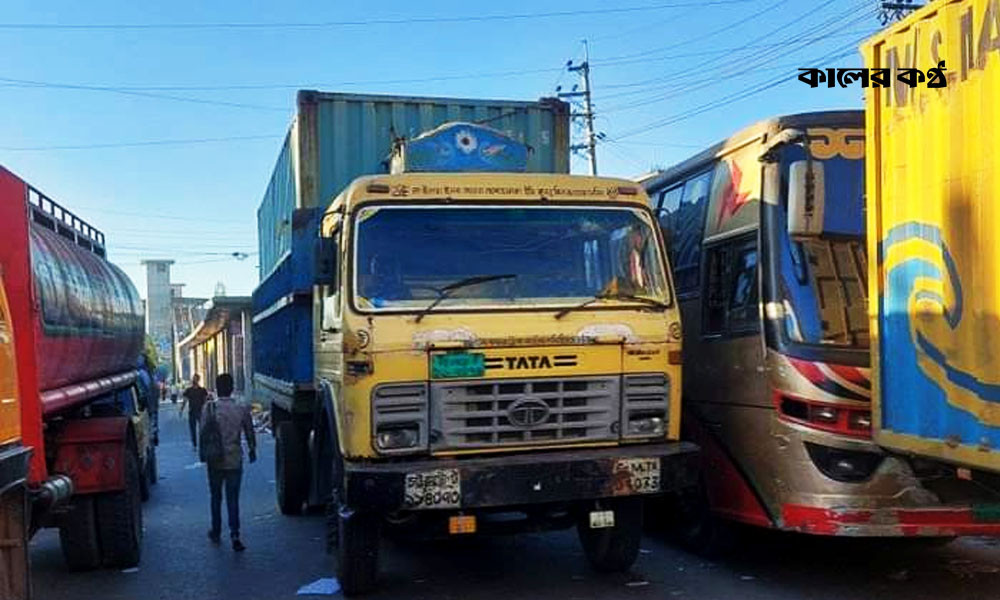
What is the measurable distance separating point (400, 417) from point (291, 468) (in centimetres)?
445

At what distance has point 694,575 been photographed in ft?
23.7

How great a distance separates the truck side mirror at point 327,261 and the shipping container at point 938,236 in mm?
3379

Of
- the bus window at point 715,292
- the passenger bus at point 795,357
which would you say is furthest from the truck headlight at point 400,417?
the bus window at point 715,292

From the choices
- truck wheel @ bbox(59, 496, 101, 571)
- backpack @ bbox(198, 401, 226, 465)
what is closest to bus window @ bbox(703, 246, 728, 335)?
backpack @ bbox(198, 401, 226, 465)

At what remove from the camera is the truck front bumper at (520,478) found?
19.6 ft

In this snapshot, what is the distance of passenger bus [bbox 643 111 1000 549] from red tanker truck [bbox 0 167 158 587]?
13.6 feet

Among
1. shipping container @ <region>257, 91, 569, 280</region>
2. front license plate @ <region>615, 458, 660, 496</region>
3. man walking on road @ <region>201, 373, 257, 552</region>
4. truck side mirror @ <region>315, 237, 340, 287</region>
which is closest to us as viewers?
front license plate @ <region>615, 458, 660, 496</region>

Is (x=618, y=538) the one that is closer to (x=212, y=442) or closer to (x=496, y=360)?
(x=496, y=360)

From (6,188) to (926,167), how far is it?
203 inches

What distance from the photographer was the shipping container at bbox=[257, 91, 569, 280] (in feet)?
31.2

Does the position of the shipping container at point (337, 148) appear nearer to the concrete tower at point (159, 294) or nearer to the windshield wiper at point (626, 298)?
the windshield wiper at point (626, 298)

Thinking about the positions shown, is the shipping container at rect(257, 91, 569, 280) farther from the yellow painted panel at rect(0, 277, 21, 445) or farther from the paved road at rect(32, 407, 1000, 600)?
the yellow painted panel at rect(0, 277, 21, 445)

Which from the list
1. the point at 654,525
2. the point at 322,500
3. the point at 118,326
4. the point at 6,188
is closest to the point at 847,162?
the point at 654,525

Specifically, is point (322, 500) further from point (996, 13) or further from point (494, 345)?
point (996, 13)
